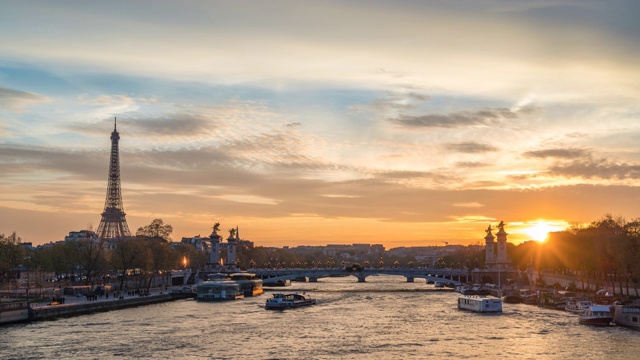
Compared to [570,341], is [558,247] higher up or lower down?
higher up

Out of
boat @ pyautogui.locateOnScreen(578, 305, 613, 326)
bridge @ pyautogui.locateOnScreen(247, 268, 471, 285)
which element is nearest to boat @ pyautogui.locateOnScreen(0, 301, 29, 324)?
boat @ pyautogui.locateOnScreen(578, 305, 613, 326)

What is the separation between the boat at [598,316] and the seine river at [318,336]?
4.35 feet

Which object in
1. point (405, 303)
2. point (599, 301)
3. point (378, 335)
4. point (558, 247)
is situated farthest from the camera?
point (558, 247)

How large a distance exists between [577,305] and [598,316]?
14.5 metres

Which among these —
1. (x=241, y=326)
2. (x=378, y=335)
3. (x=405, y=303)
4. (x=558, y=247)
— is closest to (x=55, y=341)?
(x=241, y=326)

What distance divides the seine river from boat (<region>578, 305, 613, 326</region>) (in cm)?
132

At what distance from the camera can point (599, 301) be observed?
291 ft

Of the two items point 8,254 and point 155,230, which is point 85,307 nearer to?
point 8,254

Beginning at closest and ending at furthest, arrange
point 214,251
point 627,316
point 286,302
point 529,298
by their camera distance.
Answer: point 627,316, point 286,302, point 529,298, point 214,251

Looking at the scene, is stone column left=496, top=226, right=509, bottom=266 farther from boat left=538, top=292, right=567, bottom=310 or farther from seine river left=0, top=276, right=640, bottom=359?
seine river left=0, top=276, right=640, bottom=359

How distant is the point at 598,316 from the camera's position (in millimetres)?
73750

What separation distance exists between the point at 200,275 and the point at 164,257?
36.1 meters

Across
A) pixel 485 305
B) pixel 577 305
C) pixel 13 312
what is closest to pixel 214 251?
pixel 485 305

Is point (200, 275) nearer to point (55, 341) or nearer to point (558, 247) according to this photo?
point (558, 247)
